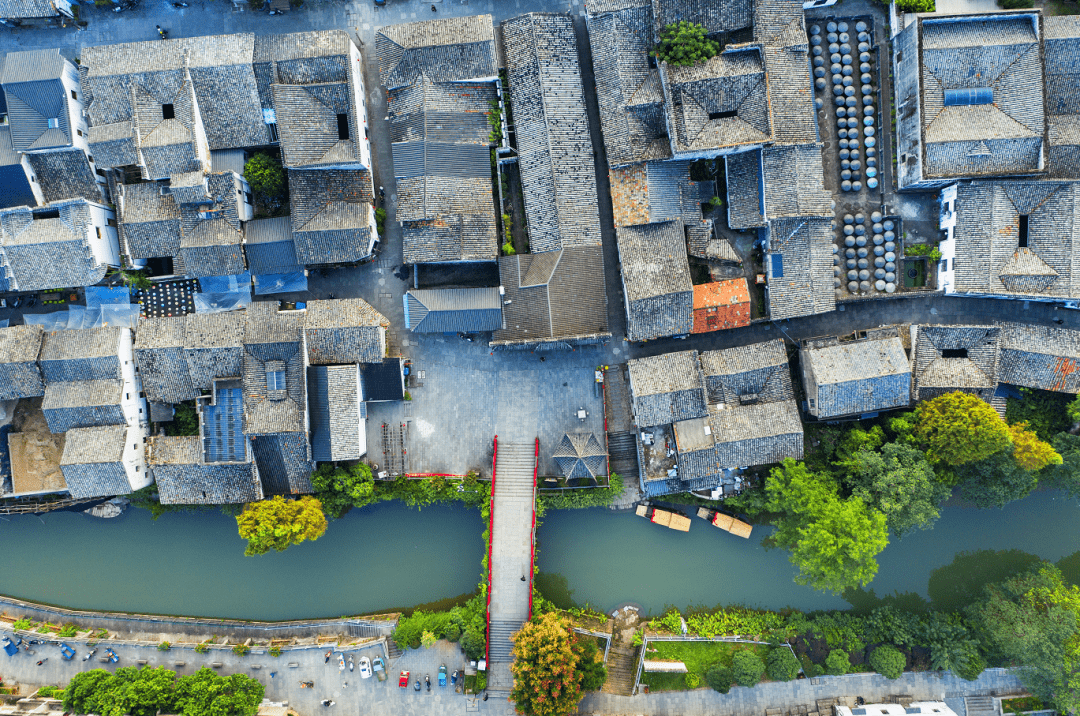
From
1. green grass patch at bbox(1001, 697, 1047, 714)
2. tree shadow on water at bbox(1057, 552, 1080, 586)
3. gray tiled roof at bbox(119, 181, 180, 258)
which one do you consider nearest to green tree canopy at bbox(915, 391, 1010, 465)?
tree shadow on water at bbox(1057, 552, 1080, 586)

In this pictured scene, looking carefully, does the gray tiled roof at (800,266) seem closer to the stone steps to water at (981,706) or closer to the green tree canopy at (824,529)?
the green tree canopy at (824,529)

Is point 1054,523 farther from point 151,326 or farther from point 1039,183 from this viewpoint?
point 151,326

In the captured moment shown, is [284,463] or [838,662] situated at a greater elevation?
[284,463]

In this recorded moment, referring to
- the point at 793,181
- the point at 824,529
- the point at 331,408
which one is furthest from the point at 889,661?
the point at 331,408

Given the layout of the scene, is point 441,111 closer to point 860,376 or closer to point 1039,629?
point 860,376

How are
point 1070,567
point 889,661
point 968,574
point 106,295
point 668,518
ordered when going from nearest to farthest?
1. point 889,661
2. point 106,295
3. point 668,518
4. point 1070,567
5. point 968,574

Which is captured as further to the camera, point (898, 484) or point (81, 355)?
point (81, 355)
